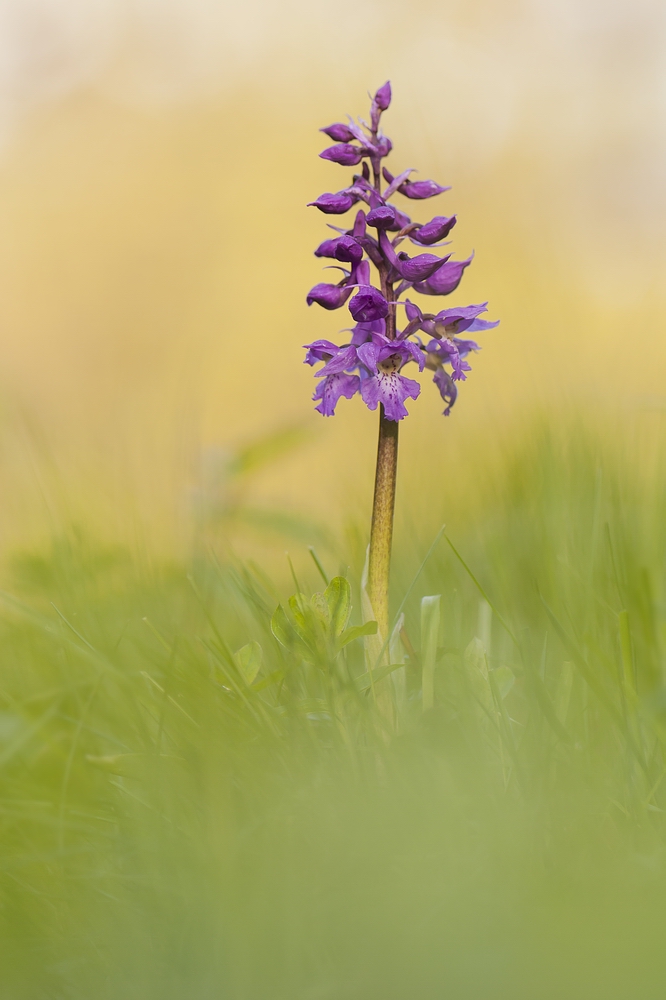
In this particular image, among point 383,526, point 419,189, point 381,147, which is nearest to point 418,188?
point 419,189

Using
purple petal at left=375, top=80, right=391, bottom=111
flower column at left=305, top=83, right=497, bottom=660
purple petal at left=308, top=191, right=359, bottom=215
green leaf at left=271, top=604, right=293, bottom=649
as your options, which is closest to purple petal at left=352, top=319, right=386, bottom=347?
flower column at left=305, top=83, right=497, bottom=660

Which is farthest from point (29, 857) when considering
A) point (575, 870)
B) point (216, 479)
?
point (216, 479)

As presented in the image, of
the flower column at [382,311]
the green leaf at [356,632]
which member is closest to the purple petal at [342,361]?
the flower column at [382,311]

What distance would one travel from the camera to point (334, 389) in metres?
1.66

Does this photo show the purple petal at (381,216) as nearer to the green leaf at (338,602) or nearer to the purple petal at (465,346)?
the purple petal at (465,346)

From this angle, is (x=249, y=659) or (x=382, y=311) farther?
(x=382, y=311)

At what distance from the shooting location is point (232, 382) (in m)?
7.62

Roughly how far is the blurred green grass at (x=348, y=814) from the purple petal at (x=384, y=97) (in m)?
0.98

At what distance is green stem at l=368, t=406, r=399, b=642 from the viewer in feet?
4.86

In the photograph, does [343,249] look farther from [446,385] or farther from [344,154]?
[446,385]

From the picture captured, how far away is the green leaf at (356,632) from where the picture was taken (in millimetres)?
1339

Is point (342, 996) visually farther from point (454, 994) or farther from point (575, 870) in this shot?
point (575, 870)

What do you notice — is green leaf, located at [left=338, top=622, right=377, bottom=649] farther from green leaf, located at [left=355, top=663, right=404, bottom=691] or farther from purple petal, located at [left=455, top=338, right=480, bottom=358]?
purple petal, located at [left=455, top=338, right=480, bottom=358]

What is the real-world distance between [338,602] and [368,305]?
61 cm
